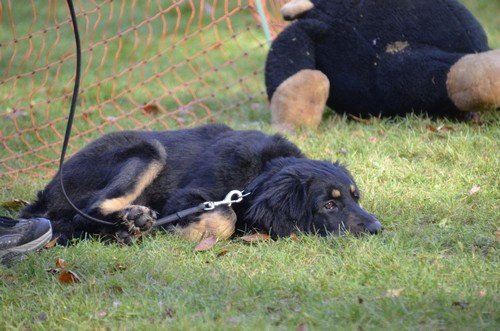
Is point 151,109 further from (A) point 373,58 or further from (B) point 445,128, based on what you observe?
(B) point 445,128

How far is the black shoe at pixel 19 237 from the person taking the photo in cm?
421

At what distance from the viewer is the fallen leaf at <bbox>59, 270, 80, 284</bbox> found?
13.1 feet

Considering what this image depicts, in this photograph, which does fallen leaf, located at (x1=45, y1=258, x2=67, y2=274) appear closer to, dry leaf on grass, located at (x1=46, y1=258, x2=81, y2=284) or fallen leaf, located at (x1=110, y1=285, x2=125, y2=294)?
dry leaf on grass, located at (x1=46, y1=258, x2=81, y2=284)

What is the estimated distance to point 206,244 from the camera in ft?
14.8

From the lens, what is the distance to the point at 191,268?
413 cm

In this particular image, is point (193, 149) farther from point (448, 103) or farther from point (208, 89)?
point (208, 89)

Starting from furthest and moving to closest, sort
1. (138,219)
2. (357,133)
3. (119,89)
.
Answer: (119,89) → (357,133) → (138,219)

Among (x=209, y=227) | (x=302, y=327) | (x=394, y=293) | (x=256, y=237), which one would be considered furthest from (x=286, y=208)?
(x=302, y=327)

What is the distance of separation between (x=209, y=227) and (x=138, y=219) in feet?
1.39

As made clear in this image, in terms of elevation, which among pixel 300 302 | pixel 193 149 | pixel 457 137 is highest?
pixel 193 149

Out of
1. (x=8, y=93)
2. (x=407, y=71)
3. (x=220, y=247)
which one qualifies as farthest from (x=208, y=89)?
(x=220, y=247)

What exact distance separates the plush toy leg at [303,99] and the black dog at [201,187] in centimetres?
156

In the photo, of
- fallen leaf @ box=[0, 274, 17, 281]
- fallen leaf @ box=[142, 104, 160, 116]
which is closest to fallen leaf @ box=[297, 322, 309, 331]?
fallen leaf @ box=[0, 274, 17, 281]

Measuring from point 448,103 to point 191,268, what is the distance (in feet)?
10.8
